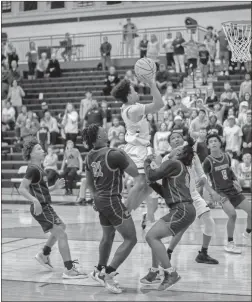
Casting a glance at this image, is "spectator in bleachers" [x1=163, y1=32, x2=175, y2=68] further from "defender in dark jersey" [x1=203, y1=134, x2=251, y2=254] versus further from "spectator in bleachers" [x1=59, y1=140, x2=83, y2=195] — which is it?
"defender in dark jersey" [x1=203, y1=134, x2=251, y2=254]

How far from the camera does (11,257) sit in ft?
23.7

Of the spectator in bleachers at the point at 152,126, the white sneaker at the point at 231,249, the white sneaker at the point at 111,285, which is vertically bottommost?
the white sneaker at the point at 231,249

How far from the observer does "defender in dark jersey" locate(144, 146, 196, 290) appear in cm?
551

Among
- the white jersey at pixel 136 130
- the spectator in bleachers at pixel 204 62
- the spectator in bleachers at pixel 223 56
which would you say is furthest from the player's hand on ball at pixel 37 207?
the spectator in bleachers at pixel 223 56

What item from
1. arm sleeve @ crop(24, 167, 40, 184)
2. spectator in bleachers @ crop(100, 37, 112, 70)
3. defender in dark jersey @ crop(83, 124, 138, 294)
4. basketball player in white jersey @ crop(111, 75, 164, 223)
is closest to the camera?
defender in dark jersey @ crop(83, 124, 138, 294)

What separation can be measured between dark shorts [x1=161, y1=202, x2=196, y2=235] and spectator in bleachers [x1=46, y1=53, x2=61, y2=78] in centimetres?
1780

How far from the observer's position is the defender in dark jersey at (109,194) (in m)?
5.55

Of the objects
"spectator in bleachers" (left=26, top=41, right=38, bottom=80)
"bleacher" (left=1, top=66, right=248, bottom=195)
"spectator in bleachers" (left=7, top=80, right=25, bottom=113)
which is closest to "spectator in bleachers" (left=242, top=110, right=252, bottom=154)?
"bleacher" (left=1, top=66, right=248, bottom=195)

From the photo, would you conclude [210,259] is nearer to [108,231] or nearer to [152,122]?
[108,231]

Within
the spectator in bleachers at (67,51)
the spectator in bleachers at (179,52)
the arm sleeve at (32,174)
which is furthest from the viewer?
the spectator in bleachers at (67,51)

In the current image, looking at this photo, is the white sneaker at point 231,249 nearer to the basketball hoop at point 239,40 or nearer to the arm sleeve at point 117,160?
the arm sleeve at point 117,160

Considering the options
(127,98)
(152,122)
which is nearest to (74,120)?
(152,122)

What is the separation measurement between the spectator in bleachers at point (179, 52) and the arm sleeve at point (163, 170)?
572 inches

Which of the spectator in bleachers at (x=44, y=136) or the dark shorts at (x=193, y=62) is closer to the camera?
the spectator in bleachers at (x=44, y=136)
